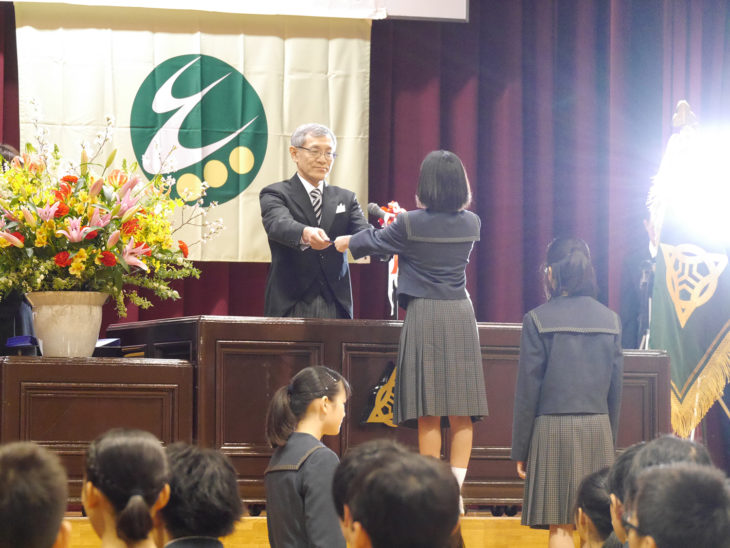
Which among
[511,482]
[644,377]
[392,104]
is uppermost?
[392,104]

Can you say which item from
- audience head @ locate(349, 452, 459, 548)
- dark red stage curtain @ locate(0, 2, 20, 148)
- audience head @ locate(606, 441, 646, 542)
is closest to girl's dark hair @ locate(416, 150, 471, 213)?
audience head @ locate(606, 441, 646, 542)

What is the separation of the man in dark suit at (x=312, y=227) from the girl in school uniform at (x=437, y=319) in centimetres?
51

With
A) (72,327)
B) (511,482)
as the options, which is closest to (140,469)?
(72,327)

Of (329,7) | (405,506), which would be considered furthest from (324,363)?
(329,7)

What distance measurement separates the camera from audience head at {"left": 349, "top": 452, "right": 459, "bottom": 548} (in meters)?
1.48

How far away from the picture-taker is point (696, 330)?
483cm

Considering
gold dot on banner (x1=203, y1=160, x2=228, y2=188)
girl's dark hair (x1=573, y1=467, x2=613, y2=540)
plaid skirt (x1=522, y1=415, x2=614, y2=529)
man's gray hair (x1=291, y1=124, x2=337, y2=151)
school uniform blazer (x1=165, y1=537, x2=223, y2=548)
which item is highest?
man's gray hair (x1=291, y1=124, x2=337, y2=151)

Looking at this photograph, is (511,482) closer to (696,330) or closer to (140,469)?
(696,330)

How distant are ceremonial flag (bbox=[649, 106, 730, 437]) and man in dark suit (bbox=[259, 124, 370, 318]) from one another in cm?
169

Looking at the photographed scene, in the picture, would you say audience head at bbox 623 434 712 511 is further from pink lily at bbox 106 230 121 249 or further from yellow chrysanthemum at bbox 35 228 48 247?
yellow chrysanthemum at bbox 35 228 48 247

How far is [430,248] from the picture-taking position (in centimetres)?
350

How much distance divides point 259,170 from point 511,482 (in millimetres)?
2416

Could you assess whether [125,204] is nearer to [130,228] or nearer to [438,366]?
[130,228]

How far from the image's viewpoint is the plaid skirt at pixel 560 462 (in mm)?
3229
